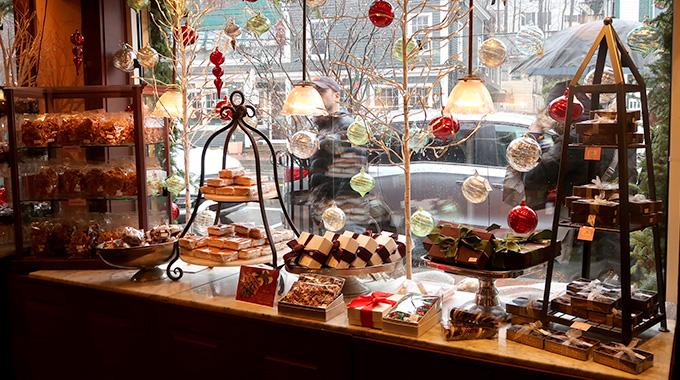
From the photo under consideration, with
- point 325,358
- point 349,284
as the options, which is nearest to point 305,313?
point 325,358

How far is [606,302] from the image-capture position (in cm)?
217

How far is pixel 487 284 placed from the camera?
8.31 feet

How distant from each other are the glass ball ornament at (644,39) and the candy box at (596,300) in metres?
1.29

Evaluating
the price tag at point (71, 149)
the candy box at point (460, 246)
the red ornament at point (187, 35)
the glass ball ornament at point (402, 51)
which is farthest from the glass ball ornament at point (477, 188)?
the price tag at point (71, 149)

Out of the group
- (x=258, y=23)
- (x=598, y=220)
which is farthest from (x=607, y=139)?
(x=258, y=23)

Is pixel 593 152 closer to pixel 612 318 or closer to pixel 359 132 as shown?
pixel 612 318

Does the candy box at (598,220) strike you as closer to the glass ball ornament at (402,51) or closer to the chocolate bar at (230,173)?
the glass ball ornament at (402,51)

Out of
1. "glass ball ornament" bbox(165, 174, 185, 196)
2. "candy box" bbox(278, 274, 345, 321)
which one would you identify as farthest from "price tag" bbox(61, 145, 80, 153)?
"candy box" bbox(278, 274, 345, 321)

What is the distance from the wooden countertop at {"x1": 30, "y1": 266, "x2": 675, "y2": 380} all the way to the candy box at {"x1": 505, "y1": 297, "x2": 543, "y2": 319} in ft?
0.30

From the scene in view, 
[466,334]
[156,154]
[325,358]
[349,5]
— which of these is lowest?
[325,358]

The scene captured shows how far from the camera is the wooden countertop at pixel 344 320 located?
203 cm

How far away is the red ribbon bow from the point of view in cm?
239

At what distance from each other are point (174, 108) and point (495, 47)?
1.92 m

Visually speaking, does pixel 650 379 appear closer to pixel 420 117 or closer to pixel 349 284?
pixel 349 284
